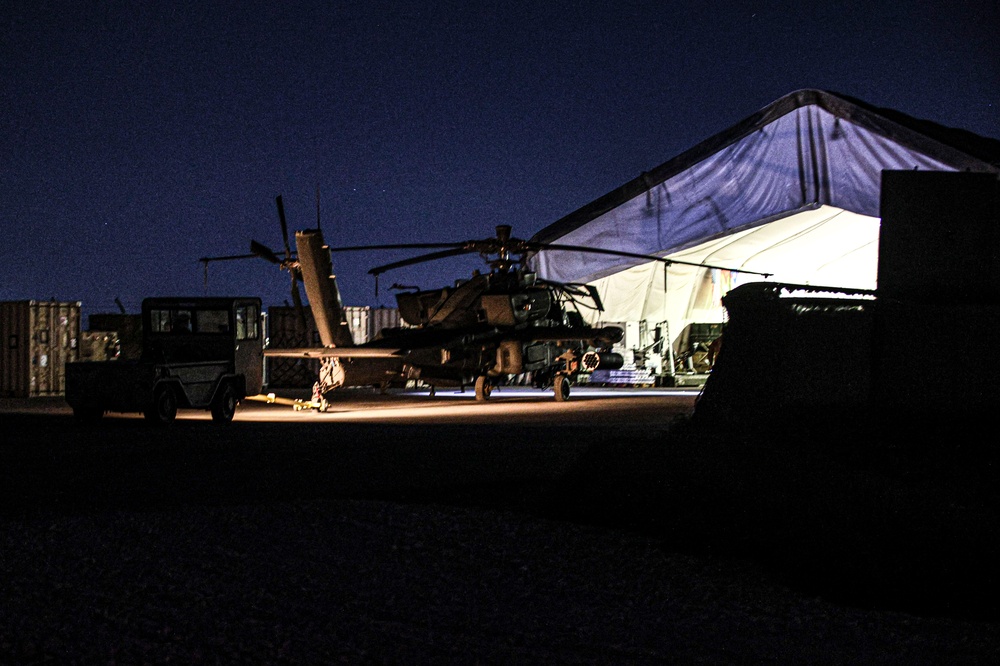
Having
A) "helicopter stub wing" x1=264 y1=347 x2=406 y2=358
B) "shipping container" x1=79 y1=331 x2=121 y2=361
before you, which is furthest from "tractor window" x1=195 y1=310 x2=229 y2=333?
"shipping container" x1=79 y1=331 x2=121 y2=361

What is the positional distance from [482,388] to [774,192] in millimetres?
8109

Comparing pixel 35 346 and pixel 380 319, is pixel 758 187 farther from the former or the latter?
pixel 35 346

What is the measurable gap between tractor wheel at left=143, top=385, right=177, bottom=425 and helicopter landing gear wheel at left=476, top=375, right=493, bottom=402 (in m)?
8.52

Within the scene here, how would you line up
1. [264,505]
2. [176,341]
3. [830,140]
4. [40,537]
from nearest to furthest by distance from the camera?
[40,537]
[264,505]
[176,341]
[830,140]

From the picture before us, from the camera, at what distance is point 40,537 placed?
6.16 m

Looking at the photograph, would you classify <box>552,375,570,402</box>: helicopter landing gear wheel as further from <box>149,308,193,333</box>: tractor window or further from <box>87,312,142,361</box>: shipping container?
<box>87,312,142,361</box>: shipping container

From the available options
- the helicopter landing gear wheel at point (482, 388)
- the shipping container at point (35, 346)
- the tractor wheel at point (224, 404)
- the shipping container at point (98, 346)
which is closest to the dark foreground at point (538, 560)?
the tractor wheel at point (224, 404)

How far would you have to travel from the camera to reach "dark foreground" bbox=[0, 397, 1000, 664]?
4.20 meters

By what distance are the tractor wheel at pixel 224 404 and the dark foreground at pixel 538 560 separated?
7.37m

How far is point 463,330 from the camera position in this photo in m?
22.3

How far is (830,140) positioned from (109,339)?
22983 mm

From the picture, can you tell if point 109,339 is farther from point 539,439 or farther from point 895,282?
point 895,282

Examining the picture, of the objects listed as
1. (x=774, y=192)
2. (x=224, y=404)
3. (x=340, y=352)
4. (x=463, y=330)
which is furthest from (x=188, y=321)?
(x=774, y=192)

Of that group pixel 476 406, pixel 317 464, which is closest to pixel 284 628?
pixel 317 464
